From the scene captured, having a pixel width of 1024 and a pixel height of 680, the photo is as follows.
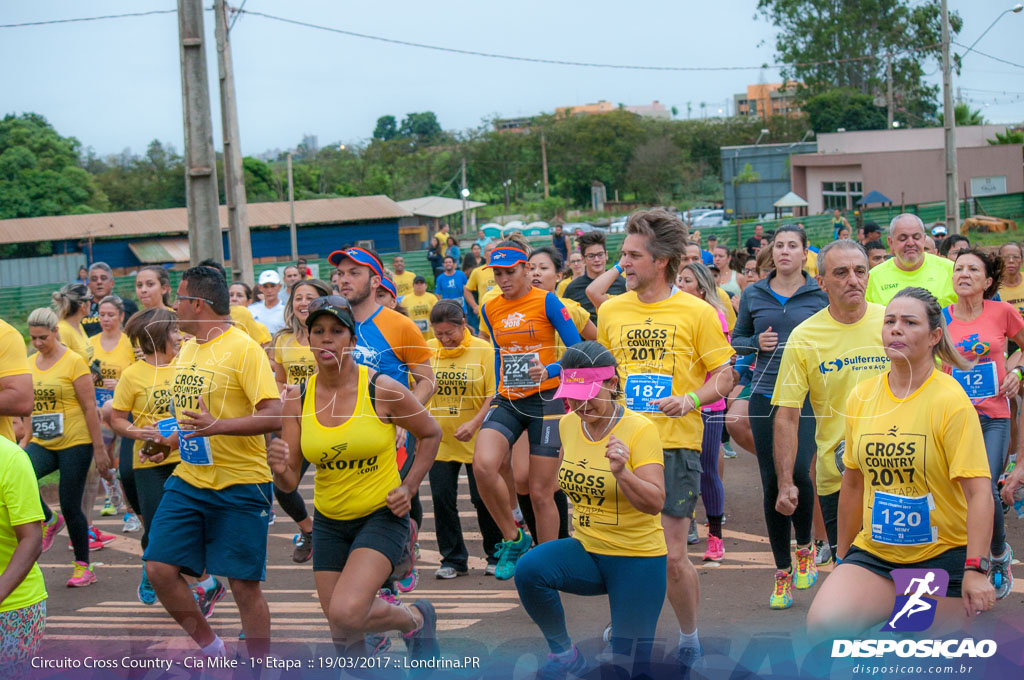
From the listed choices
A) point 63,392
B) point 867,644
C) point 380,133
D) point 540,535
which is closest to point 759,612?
point 540,535

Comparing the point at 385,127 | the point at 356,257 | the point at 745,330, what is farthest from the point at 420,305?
the point at 385,127

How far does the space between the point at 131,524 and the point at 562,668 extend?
5693 mm

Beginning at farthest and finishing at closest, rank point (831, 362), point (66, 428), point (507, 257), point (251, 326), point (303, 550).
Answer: point (251, 326), point (303, 550), point (66, 428), point (507, 257), point (831, 362)

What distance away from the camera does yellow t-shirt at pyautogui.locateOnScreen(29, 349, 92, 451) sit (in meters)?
7.27

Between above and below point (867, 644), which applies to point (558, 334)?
above

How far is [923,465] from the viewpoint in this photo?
4.04 metres

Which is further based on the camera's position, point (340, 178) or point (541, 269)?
point (340, 178)

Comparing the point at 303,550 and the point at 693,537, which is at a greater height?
the point at 303,550

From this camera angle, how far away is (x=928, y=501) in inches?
159

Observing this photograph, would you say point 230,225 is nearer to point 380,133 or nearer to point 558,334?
point 558,334

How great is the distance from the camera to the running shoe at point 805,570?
6262mm

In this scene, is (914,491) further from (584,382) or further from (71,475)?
(71,475)

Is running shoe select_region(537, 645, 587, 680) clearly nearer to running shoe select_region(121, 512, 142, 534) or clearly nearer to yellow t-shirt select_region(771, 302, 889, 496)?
yellow t-shirt select_region(771, 302, 889, 496)

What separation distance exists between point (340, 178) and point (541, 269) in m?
61.8
